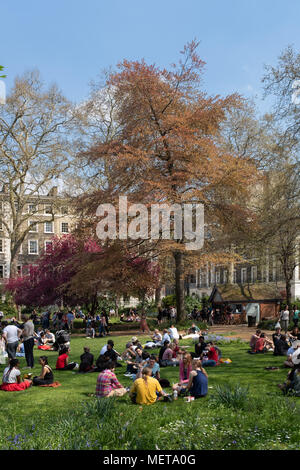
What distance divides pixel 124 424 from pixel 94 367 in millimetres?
7963

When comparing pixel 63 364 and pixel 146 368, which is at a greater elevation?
pixel 146 368

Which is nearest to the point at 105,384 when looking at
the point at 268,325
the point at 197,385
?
the point at 197,385

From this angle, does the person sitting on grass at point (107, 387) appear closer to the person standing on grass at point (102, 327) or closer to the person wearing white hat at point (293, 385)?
the person wearing white hat at point (293, 385)

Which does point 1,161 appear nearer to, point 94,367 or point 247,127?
point 247,127

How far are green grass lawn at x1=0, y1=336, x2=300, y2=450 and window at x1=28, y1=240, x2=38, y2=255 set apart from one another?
64.6 m

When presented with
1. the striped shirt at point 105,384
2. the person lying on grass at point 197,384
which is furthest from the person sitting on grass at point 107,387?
the person lying on grass at point 197,384

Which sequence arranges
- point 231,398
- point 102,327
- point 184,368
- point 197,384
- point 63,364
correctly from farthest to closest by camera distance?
point 102,327 < point 63,364 < point 184,368 < point 197,384 < point 231,398

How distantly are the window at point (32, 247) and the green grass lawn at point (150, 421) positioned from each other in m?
64.6

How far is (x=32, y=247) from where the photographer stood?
7638cm

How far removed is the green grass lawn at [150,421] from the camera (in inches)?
312

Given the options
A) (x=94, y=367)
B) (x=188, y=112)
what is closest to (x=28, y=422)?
(x=94, y=367)

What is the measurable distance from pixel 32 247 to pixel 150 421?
2738 inches

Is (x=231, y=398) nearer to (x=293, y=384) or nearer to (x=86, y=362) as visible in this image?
(x=293, y=384)

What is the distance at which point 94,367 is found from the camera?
1633 centimetres
